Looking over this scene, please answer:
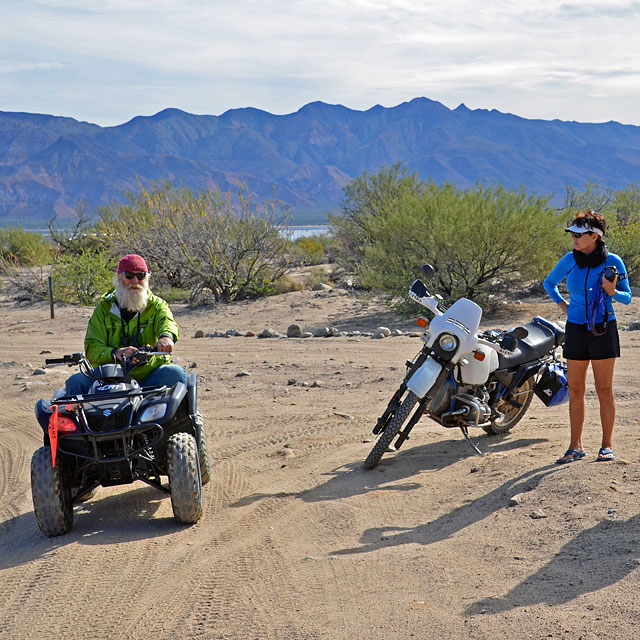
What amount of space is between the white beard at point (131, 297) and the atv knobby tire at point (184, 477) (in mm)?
1073

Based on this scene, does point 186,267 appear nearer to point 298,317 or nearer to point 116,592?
point 298,317

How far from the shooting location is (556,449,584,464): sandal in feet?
18.7

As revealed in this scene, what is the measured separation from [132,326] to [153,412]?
0.96 m

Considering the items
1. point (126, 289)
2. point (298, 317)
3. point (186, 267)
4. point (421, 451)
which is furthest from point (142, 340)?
point (186, 267)

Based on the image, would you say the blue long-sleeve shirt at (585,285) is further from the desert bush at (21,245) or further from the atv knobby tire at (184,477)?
the desert bush at (21,245)

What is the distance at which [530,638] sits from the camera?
133 inches

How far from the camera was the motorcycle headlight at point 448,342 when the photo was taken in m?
5.85

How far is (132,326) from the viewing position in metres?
5.73

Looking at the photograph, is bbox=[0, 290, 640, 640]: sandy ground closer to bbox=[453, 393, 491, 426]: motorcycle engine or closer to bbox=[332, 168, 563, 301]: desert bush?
bbox=[453, 393, 491, 426]: motorcycle engine

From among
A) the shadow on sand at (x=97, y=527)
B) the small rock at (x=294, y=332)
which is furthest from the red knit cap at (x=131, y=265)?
the small rock at (x=294, y=332)

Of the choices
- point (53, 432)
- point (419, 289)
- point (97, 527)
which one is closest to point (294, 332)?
point (419, 289)

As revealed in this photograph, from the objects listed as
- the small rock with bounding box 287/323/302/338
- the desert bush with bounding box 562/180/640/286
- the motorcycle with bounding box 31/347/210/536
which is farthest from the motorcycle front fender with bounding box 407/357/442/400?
the desert bush with bounding box 562/180/640/286

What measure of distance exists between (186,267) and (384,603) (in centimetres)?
1843

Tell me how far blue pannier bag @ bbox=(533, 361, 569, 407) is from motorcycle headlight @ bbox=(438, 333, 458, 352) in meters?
1.32
